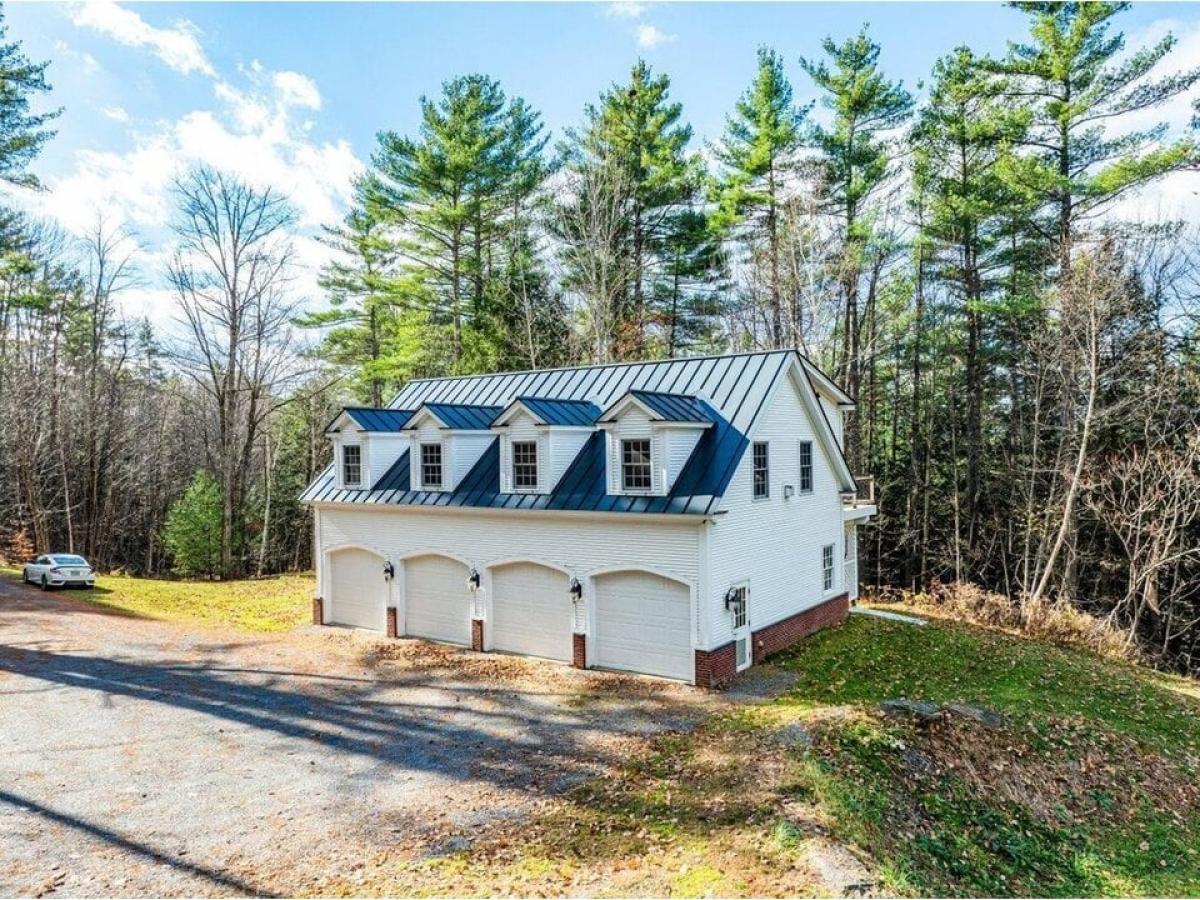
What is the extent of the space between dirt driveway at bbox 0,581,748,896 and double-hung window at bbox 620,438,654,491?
3900mm

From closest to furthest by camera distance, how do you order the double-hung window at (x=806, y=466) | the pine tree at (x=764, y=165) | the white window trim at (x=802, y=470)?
the white window trim at (x=802, y=470) < the double-hung window at (x=806, y=466) < the pine tree at (x=764, y=165)

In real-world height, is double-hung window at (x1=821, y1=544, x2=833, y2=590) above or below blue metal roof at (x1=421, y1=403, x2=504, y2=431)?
below

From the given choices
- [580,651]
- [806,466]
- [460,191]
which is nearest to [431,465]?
[580,651]

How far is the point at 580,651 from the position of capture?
567 inches

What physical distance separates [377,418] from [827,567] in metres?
12.7

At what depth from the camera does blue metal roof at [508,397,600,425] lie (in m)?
15.1

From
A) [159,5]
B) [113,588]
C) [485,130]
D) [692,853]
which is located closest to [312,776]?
[692,853]

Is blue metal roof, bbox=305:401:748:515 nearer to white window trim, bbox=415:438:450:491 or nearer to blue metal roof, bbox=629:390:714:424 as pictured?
white window trim, bbox=415:438:450:491

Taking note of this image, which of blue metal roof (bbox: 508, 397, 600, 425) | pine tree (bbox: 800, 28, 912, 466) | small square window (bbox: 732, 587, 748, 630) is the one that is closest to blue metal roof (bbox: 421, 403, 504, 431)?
blue metal roof (bbox: 508, 397, 600, 425)

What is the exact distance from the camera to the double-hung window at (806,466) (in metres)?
17.0

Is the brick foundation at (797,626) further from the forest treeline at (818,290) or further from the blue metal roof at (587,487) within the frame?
the forest treeline at (818,290)

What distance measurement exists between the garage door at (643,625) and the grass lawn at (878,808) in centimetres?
205

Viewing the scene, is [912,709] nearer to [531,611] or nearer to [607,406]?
[531,611]

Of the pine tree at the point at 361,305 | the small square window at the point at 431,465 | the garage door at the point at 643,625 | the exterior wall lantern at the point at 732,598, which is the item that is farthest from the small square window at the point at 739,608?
the pine tree at the point at 361,305
